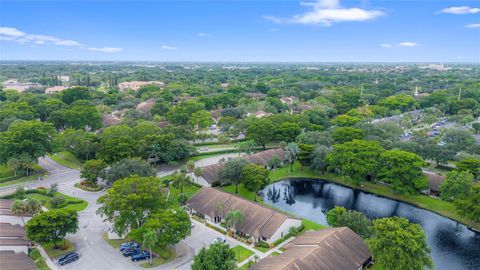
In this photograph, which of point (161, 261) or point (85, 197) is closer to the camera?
point (161, 261)

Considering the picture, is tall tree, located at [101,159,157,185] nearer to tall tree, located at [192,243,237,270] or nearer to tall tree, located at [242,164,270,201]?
tall tree, located at [242,164,270,201]

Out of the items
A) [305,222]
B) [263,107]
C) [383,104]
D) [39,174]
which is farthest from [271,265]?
[383,104]

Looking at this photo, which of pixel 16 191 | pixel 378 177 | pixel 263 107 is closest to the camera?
pixel 16 191

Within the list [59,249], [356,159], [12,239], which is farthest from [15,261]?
[356,159]

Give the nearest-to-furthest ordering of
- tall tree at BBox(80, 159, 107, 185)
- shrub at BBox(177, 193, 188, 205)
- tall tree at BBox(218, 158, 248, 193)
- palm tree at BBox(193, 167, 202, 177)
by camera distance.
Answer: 1. shrub at BBox(177, 193, 188, 205)
2. tall tree at BBox(80, 159, 107, 185)
3. tall tree at BBox(218, 158, 248, 193)
4. palm tree at BBox(193, 167, 202, 177)

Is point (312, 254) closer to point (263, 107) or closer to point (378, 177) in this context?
point (378, 177)

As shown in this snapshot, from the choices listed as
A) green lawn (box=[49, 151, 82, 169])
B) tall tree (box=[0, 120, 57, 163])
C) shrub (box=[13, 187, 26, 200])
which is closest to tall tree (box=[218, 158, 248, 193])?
shrub (box=[13, 187, 26, 200])

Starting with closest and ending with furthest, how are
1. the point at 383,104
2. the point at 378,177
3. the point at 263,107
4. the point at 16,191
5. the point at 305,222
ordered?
the point at 305,222, the point at 16,191, the point at 378,177, the point at 263,107, the point at 383,104
